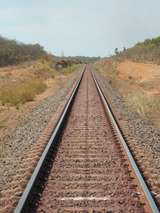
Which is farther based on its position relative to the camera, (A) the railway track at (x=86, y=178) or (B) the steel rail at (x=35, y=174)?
(A) the railway track at (x=86, y=178)

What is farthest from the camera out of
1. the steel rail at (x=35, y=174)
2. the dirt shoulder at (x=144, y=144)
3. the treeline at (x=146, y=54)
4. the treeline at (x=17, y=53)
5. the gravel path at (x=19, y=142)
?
the treeline at (x=17, y=53)

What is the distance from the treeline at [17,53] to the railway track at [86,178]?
456 feet

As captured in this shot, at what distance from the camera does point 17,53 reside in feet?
563

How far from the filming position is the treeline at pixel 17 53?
15612 cm

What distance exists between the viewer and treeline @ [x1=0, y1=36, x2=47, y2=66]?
156 meters

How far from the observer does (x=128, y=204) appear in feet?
22.8

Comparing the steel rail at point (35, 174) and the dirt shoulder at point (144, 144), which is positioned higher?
the steel rail at point (35, 174)

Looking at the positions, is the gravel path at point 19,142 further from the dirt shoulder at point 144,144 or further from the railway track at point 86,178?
the dirt shoulder at point 144,144

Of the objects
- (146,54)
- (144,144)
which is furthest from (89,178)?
(146,54)

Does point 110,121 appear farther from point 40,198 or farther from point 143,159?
point 40,198

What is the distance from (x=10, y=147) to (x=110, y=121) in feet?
14.2

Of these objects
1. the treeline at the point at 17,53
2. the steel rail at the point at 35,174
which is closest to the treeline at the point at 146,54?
the treeline at the point at 17,53

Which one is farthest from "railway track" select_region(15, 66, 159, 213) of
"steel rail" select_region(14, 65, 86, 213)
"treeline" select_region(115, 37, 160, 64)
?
A: "treeline" select_region(115, 37, 160, 64)

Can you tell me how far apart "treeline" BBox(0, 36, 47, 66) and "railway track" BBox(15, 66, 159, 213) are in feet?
456
